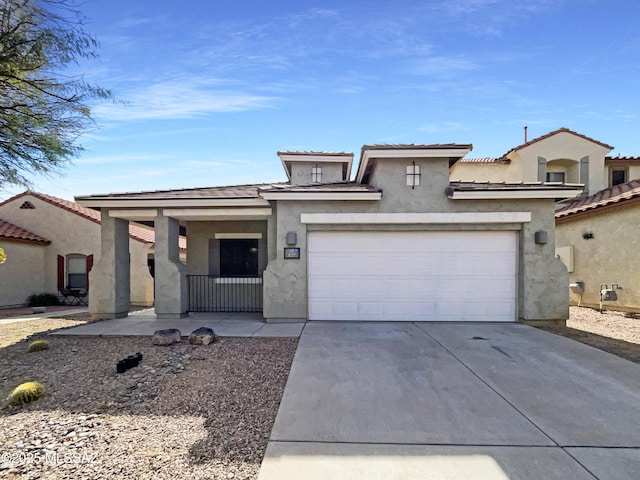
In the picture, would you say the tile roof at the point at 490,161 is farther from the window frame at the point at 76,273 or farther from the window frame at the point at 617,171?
the window frame at the point at 76,273

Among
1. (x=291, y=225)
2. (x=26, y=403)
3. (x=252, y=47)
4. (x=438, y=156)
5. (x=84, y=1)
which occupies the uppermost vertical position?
(x=252, y=47)

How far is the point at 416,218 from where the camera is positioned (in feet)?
28.3

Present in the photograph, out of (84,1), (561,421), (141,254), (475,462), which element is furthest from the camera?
(141,254)

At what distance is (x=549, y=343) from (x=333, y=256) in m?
5.23

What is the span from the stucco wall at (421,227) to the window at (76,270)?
12564 millimetres

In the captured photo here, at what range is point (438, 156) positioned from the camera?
848 centimetres

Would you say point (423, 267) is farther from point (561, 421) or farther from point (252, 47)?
point (252, 47)

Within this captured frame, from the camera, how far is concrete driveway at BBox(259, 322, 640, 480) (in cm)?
281

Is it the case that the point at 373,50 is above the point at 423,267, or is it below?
above

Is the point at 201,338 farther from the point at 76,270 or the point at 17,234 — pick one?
the point at 17,234

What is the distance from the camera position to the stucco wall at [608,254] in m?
10.5

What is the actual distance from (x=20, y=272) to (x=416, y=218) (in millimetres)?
18255

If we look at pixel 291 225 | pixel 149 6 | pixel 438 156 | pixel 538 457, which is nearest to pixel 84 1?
pixel 149 6

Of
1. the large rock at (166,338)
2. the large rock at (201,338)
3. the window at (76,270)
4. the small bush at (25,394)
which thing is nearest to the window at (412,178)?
the large rock at (201,338)
